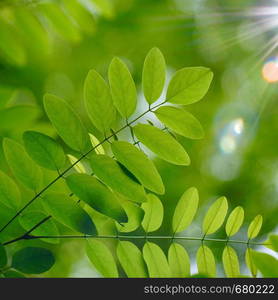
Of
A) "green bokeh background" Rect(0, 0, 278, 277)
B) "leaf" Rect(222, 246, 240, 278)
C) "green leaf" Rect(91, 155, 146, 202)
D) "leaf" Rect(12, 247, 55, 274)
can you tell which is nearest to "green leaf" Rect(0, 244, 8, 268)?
"leaf" Rect(12, 247, 55, 274)

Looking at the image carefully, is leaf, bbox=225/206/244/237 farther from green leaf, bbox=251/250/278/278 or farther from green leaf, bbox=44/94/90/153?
green leaf, bbox=44/94/90/153

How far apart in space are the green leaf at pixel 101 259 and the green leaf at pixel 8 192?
37cm

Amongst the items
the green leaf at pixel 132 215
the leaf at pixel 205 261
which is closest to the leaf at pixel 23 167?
the green leaf at pixel 132 215

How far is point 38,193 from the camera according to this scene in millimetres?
1886

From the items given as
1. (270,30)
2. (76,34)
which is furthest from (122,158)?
(270,30)

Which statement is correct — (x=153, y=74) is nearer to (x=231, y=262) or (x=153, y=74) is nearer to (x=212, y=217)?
(x=212, y=217)

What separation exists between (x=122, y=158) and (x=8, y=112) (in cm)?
113

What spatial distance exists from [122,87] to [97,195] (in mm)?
468

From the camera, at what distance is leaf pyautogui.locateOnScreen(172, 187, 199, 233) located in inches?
80.5

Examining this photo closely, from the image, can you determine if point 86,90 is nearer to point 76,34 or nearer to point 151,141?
point 151,141

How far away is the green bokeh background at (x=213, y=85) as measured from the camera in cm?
652

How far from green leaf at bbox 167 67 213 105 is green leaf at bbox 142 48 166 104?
0.17 feet

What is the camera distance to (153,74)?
1.81 meters

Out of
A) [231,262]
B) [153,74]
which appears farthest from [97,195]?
[231,262]
